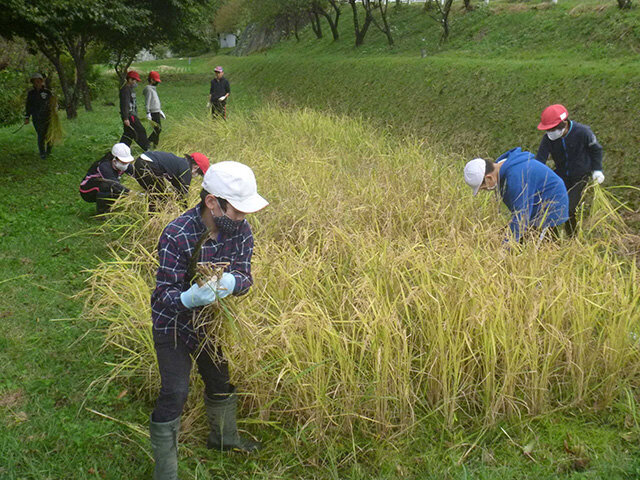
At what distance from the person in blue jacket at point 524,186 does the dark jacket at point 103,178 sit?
361 cm

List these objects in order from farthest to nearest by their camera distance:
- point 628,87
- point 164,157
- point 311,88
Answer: point 311,88 < point 628,87 < point 164,157

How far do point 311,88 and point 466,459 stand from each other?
16.3m

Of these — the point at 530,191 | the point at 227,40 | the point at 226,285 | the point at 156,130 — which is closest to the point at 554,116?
the point at 530,191

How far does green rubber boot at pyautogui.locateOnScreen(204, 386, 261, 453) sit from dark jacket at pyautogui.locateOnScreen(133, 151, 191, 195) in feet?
10.2

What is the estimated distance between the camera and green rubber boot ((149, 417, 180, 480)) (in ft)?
7.72

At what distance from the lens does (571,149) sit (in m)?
4.87

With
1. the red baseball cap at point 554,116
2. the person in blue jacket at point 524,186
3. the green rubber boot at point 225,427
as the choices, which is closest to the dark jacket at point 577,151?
the red baseball cap at point 554,116

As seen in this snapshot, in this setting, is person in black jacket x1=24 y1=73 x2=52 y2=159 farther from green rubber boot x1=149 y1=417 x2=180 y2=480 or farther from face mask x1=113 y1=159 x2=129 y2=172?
green rubber boot x1=149 y1=417 x2=180 y2=480

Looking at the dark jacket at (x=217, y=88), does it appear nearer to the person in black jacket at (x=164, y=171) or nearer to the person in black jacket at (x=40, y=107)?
the person in black jacket at (x=40, y=107)

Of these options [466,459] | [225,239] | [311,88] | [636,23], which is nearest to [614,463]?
[466,459]

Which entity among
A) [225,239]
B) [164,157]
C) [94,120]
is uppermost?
[225,239]

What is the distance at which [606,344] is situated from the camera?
3.10 metres

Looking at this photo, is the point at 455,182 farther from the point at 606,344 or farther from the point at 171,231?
the point at 171,231

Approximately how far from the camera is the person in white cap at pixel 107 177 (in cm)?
584
